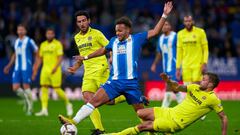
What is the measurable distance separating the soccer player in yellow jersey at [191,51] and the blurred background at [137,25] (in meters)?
7.20

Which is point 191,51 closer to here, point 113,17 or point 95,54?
point 95,54

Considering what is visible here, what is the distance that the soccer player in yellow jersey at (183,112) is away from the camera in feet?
37.6

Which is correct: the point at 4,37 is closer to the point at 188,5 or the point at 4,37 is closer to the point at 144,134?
the point at 188,5

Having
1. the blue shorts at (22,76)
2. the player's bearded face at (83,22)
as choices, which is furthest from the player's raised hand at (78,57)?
the blue shorts at (22,76)

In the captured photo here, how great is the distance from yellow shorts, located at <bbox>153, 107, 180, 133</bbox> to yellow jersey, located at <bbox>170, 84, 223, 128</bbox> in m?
0.08

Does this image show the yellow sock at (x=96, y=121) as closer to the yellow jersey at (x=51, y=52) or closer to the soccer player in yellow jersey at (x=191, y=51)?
the soccer player in yellow jersey at (x=191, y=51)

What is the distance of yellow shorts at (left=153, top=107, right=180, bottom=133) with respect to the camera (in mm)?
11445

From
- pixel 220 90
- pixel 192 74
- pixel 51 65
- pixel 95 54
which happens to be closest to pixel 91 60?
pixel 95 54

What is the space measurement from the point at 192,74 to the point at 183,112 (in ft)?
20.3

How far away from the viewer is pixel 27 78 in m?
19.7

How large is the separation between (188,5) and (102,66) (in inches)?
674

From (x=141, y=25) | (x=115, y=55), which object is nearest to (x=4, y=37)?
(x=141, y=25)

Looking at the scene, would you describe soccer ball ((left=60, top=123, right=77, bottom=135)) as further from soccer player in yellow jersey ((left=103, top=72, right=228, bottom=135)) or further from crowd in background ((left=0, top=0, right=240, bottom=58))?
crowd in background ((left=0, top=0, right=240, bottom=58))

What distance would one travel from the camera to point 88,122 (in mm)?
16500
